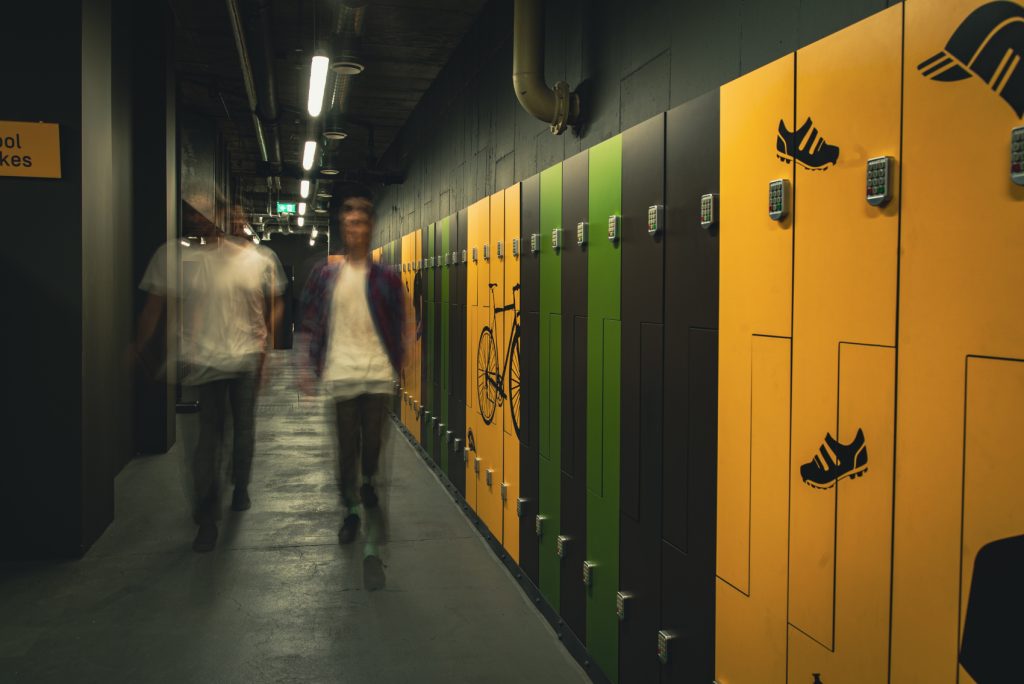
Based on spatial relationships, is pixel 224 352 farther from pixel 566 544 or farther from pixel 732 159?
pixel 732 159

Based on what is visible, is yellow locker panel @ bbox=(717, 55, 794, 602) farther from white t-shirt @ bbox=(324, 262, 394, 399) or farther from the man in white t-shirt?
the man in white t-shirt

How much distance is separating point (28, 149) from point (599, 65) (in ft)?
8.54

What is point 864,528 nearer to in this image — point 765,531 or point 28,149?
point 765,531

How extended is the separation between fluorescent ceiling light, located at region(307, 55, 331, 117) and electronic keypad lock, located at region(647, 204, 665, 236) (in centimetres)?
342

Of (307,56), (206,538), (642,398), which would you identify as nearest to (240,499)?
(206,538)

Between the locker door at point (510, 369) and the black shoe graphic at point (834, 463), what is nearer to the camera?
the black shoe graphic at point (834, 463)

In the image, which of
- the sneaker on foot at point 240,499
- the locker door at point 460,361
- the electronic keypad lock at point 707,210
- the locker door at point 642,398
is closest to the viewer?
the electronic keypad lock at point 707,210

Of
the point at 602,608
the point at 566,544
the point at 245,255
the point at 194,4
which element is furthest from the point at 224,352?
the point at 194,4

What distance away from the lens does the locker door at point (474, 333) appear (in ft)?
14.0

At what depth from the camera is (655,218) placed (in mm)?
2188

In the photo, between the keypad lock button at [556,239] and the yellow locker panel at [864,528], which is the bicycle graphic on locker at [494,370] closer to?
the keypad lock button at [556,239]

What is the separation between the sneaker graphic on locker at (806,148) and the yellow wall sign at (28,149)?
3.32 meters

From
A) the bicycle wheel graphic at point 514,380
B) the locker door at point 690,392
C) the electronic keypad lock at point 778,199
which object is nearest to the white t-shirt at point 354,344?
the bicycle wheel graphic at point 514,380

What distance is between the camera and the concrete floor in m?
2.59
